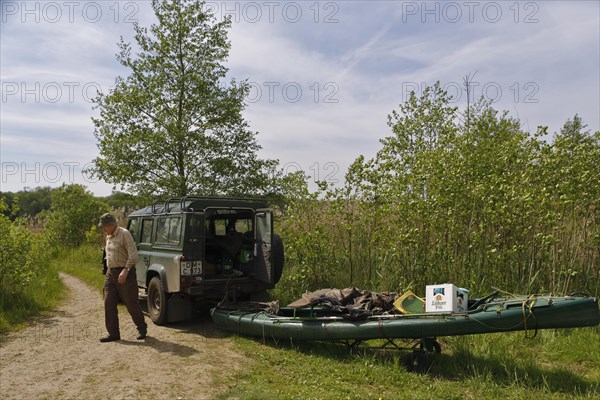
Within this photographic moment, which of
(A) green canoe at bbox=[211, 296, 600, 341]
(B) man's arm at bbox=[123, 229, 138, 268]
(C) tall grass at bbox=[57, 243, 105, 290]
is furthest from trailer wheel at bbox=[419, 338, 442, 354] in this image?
(C) tall grass at bbox=[57, 243, 105, 290]

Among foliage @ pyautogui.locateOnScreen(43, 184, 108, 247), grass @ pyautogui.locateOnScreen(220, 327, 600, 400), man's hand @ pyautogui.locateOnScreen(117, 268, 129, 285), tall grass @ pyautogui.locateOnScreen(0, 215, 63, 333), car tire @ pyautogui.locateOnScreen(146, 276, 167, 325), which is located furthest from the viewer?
foliage @ pyautogui.locateOnScreen(43, 184, 108, 247)

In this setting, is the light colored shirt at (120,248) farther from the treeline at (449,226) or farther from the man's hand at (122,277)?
the treeline at (449,226)

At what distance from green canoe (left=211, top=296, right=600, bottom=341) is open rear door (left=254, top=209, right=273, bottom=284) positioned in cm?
141

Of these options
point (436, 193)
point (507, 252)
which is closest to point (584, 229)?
point (507, 252)

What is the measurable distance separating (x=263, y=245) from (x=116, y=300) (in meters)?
2.78

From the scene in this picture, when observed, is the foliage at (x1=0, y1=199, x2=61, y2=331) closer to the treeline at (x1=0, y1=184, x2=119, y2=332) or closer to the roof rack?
the treeline at (x1=0, y1=184, x2=119, y2=332)

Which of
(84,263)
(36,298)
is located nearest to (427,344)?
(36,298)

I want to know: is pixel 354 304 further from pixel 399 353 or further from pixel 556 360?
pixel 556 360

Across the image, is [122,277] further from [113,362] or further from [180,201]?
[180,201]

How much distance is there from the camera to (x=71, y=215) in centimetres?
2130

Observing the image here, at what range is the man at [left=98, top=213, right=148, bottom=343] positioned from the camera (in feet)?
23.3

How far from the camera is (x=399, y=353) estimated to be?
6.48 metres

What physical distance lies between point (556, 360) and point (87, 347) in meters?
6.65

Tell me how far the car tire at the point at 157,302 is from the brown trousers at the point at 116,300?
84 centimetres
